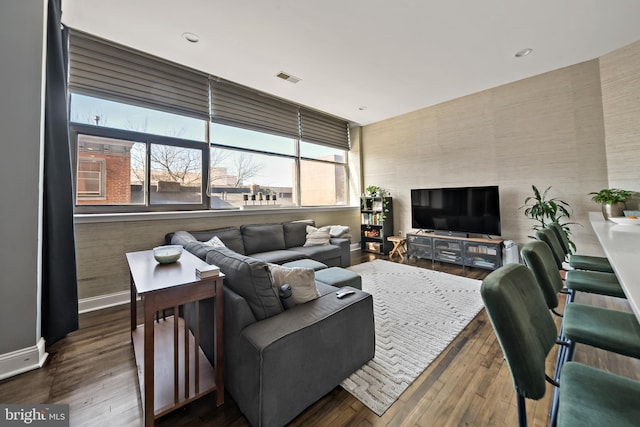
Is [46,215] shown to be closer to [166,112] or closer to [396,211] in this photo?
[166,112]

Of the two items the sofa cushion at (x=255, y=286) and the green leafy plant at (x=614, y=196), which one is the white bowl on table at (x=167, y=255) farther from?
the green leafy plant at (x=614, y=196)

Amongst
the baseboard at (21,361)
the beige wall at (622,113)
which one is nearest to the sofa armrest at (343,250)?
the baseboard at (21,361)

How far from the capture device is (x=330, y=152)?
5699mm

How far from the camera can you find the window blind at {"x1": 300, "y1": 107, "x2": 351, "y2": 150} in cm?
500

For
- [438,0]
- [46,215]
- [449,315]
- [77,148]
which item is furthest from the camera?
[77,148]

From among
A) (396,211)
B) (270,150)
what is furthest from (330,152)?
(396,211)

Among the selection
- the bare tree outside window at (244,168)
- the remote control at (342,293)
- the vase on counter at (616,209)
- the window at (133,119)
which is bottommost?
the remote control at (342,293)

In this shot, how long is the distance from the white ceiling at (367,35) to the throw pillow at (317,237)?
238cm

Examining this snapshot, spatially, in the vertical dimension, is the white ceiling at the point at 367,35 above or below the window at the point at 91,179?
above

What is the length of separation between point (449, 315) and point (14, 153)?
391 centimetres

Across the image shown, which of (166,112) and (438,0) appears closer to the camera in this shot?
(438,0)

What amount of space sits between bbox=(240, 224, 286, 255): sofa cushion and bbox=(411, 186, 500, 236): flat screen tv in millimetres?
2721

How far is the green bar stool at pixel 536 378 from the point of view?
2.42 feet
